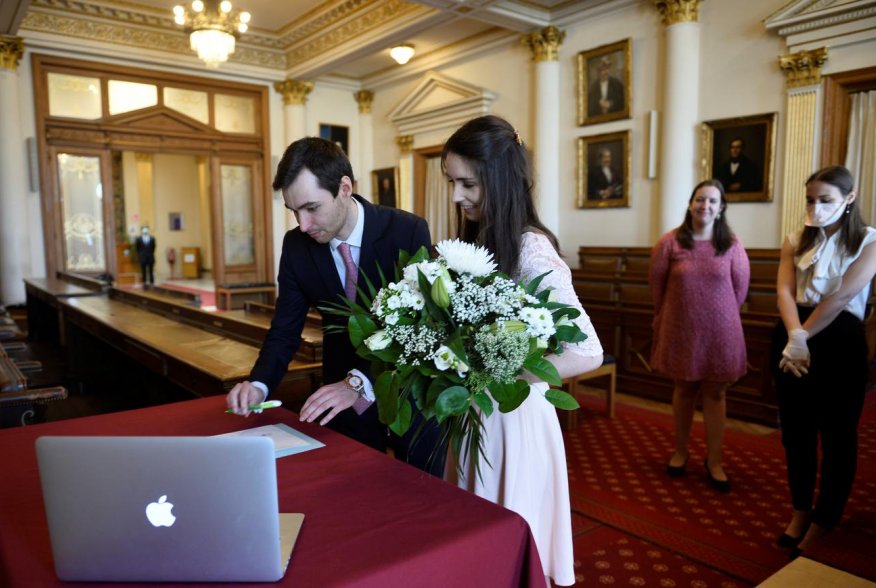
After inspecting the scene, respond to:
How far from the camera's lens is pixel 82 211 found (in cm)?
1061

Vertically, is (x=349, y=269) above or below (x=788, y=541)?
above

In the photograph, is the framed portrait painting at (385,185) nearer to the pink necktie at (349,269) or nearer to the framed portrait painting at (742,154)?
the framed portrait painting at (742,154)

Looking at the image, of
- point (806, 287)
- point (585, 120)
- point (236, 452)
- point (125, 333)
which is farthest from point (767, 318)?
point (236, 452)

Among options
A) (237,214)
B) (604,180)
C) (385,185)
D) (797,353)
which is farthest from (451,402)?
(237,214)

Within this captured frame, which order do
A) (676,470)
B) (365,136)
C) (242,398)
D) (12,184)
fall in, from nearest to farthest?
(242,398) → (676,470) → (12,184) → (365,136)

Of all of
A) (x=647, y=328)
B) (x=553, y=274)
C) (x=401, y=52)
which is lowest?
(x=647, y=328)

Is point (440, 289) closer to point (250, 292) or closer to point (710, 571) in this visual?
point (710, 571)

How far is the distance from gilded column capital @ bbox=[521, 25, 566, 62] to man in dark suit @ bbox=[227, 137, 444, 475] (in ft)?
24.1

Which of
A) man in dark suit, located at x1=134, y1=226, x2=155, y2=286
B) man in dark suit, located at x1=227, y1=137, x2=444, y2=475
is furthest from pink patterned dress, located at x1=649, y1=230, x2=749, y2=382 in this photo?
man in dark suit, located at x1=134, y1=226, x2=155, y2=286

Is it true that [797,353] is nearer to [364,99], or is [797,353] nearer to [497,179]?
[497,179]

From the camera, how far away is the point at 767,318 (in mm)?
5148

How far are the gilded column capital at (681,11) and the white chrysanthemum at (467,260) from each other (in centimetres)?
705

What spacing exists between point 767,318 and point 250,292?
256 inches

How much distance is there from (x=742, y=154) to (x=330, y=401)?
6674 mm
